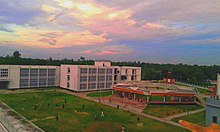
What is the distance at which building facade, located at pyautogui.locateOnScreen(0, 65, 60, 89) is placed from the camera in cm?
7125

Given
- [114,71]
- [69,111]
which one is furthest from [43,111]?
[114,71]

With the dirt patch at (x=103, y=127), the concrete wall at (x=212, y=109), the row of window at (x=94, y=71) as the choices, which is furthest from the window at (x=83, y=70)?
A: the concrete wall at (x=212, y=109)

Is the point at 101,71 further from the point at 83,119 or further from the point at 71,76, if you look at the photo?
the point at 83,119

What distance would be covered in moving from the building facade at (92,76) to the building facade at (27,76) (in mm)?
3990

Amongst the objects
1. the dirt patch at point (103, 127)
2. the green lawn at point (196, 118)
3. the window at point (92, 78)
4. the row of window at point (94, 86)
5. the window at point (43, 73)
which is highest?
the window at point (43, 73)

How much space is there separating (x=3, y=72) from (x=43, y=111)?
3567 centimetres

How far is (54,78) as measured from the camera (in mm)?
82125

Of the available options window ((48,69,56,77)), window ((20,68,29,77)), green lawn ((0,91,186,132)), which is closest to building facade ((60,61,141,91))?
window ((48,69,56,77))

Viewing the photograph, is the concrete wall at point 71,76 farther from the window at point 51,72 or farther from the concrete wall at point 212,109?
the concrete wall at point 212,109

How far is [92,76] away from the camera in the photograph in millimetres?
77000

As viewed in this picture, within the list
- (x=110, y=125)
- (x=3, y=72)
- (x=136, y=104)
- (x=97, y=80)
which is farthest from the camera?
(x=97, y=80)

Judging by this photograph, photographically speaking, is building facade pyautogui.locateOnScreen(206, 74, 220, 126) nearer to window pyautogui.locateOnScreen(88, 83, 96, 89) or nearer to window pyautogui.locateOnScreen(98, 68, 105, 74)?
window pyautogui.locateOnScreen(88, 83, 96, 89)

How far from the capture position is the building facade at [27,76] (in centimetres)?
7125

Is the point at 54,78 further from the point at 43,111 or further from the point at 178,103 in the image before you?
the point at 178,103
